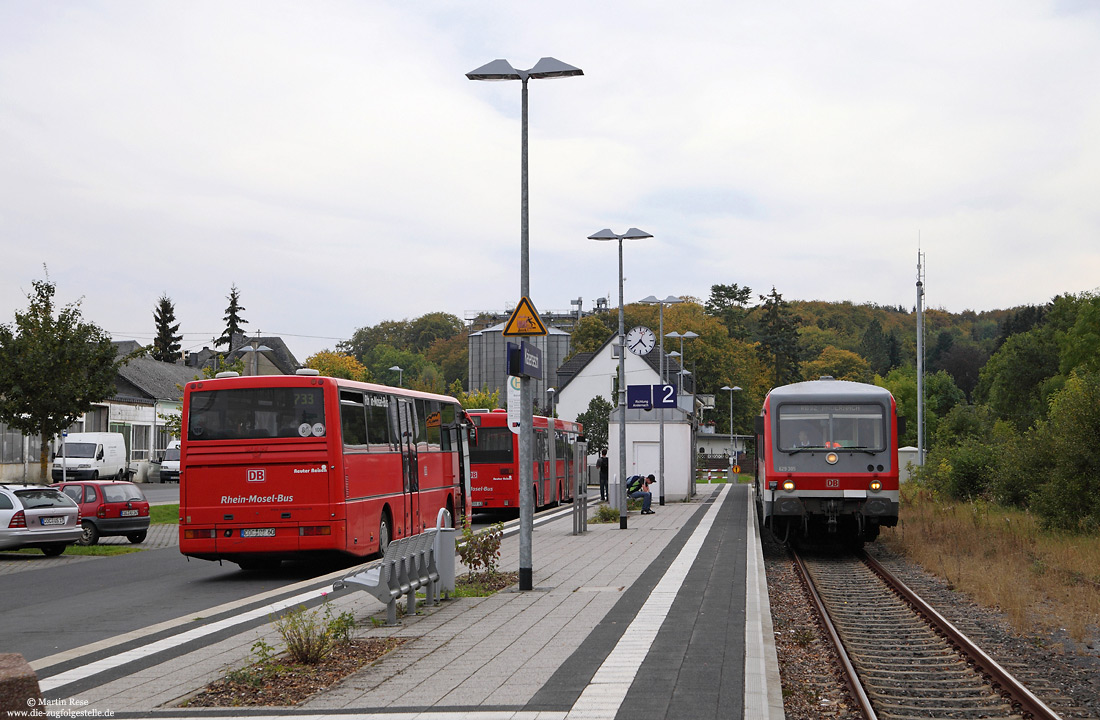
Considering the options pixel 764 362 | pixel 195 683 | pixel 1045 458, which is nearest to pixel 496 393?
pixel 764 362

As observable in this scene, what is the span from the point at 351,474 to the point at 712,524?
13.1 meters

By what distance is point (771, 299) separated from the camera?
114688mm

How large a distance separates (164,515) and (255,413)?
17.5 meters

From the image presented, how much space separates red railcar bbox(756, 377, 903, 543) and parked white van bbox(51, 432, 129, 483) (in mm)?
38247

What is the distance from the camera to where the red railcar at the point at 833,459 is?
65.4 feet

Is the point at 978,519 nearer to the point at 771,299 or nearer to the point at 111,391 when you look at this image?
the point at 111,391

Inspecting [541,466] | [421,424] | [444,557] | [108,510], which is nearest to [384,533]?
[421,424]

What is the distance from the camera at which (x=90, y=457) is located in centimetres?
5156

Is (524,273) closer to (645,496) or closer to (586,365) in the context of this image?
(645,496)

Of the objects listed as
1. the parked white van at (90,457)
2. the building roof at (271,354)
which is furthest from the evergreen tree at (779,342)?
the parked white van at (90,457)

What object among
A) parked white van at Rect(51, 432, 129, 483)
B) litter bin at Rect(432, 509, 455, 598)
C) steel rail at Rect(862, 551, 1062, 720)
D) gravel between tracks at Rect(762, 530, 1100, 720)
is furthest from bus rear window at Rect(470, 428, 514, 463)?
parked white van at Rect(51, 432, 129, 483)

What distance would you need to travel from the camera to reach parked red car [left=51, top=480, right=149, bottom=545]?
23344mm

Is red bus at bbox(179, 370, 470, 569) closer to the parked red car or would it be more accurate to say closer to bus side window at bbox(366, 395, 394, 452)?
bus side window at bbox(366, 395, 394, 452)

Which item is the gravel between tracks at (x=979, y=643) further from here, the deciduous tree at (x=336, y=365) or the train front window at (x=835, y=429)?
the deciduous tree at (x=336, y=365)
